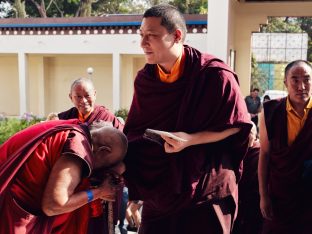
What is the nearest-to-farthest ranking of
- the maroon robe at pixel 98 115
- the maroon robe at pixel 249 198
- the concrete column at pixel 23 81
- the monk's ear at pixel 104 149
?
the monk's ear at pixel 104 149, the maroon robe at pixel 249 198, the maroon robe at pixel 98 115, the concrete column at pixel 23 81

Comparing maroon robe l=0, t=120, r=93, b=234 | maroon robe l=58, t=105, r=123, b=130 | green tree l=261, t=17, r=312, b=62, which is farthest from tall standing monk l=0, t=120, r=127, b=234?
green tree l=261, t=17, r=312, b=62

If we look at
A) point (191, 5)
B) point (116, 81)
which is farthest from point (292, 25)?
point (116, 81)

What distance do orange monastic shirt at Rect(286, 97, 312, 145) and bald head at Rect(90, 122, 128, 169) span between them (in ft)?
3.32

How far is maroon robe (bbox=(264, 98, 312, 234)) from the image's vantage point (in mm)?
2334

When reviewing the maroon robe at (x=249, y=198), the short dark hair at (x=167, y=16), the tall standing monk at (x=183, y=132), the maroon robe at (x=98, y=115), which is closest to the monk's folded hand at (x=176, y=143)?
the tall standing monk at (x=183, y=132)

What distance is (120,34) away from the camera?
12.1 m

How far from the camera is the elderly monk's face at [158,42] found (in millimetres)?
1802

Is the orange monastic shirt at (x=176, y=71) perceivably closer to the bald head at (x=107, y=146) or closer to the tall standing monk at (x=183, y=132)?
the tall standing monk at (x=183, y=132)

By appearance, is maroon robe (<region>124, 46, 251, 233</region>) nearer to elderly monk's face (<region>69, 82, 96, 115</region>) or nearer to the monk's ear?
the monk's ear

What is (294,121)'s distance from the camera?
2418 millimetres

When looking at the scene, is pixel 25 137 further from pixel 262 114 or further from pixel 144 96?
pixel 262 114

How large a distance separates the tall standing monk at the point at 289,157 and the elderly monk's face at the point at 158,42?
0.85 metres

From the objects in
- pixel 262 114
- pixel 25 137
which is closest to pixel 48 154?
pixel 25 137

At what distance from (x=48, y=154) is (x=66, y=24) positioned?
11293 mm
